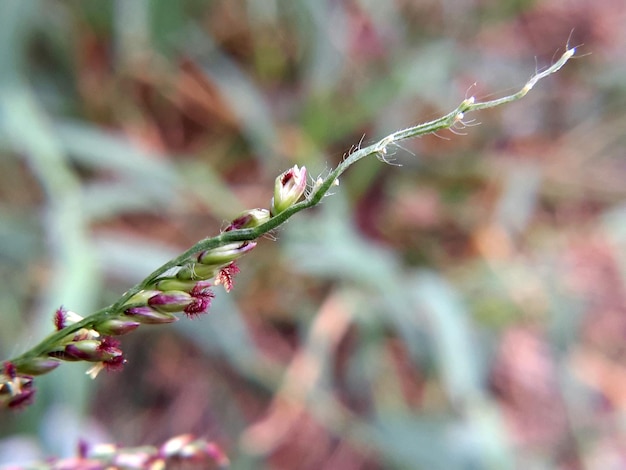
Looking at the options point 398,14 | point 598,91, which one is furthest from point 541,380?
point 398,14

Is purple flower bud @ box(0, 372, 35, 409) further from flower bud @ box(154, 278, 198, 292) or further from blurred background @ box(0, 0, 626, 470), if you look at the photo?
blurred background @ box(0, 0, 626, 470)

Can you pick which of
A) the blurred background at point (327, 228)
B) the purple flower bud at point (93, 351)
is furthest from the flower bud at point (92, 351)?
the blurred background at point (327, 228)

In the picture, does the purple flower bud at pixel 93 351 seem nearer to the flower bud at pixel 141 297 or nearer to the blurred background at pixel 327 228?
the flower bud at pixel 141 297

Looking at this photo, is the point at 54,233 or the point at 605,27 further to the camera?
the point at 605,27

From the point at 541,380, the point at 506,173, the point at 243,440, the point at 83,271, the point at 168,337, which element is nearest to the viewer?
the point at 83,271

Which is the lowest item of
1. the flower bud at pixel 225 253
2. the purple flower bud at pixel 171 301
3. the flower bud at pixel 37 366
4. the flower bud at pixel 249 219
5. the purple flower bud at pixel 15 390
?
the purple flower bud at pixel 15 390

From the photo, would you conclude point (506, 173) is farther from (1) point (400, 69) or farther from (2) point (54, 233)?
(2) point (54, 233)

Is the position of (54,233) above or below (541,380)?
below
